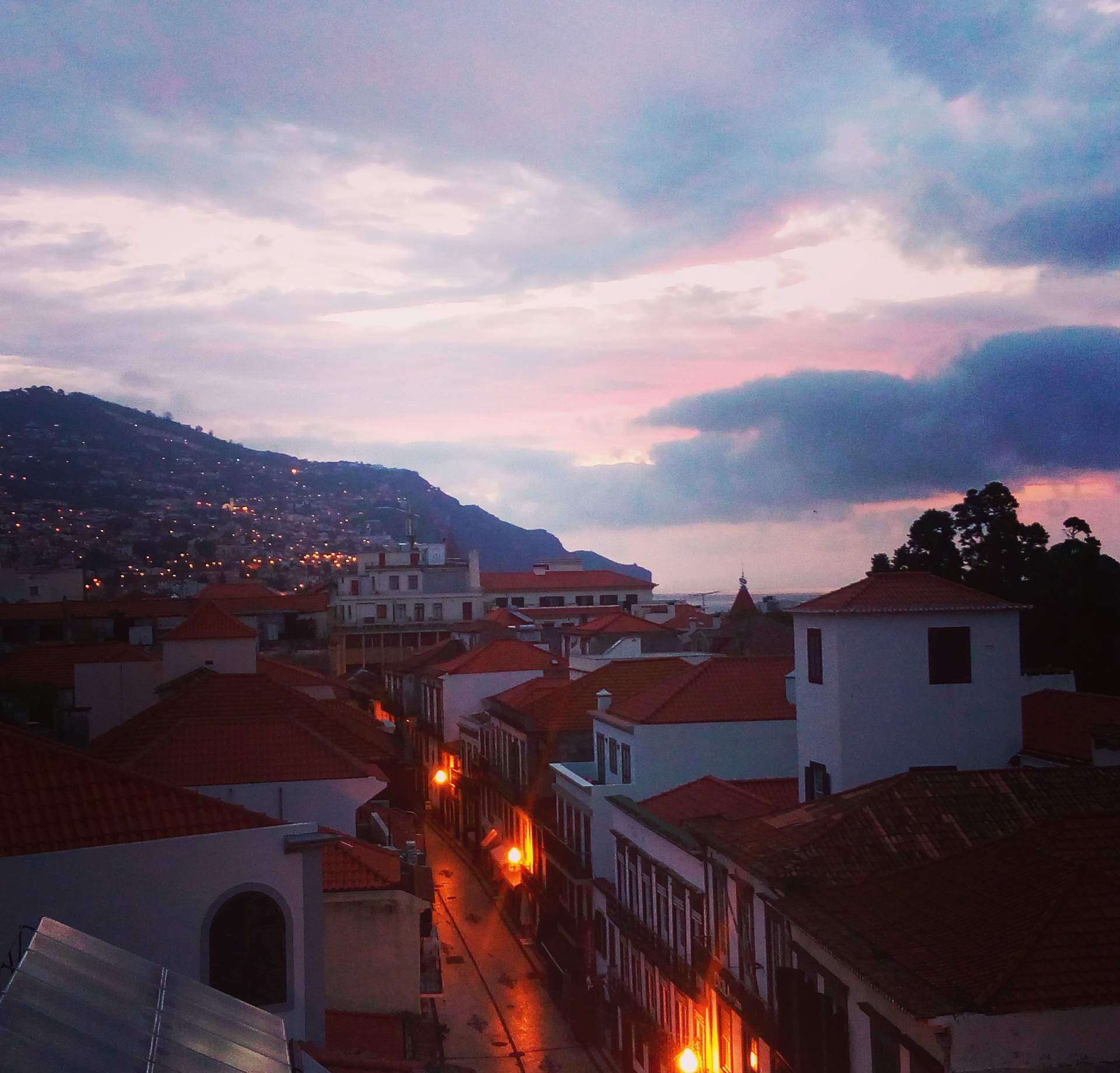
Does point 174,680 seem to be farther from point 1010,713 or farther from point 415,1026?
point 1010,713

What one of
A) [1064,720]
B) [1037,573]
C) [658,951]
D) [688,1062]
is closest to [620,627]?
[1037,573]

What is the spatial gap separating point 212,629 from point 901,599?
23.5 metres

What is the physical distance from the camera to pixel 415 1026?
22125 millimetres

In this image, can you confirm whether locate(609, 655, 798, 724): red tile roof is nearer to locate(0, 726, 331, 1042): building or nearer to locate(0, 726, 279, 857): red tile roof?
locate(0, 726, 331, 1042): building

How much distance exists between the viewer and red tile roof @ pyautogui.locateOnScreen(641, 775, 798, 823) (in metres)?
23.5

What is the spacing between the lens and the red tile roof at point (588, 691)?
37500 millimetres

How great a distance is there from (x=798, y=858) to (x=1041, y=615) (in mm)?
36172

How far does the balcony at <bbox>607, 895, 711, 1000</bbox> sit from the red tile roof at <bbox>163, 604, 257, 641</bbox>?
17342 millimetres

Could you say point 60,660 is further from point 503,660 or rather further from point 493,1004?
point 493,1004

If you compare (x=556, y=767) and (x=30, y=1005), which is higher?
(x=30, y=1005)

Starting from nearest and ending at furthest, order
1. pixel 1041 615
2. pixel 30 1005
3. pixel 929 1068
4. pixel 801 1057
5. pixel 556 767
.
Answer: pixel 30 1005 < pixel 929 1068 < pixel 801 1057 < pixel 556 767 < pixel 1041 615

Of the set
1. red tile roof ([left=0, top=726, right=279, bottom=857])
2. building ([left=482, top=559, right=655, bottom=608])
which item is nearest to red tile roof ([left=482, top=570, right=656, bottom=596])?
building ([left=482, top=559, right=655, bottom=608])

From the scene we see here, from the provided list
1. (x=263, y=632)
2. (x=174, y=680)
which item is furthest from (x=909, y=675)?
(x=263, y=632)

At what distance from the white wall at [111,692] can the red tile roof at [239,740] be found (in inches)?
324
